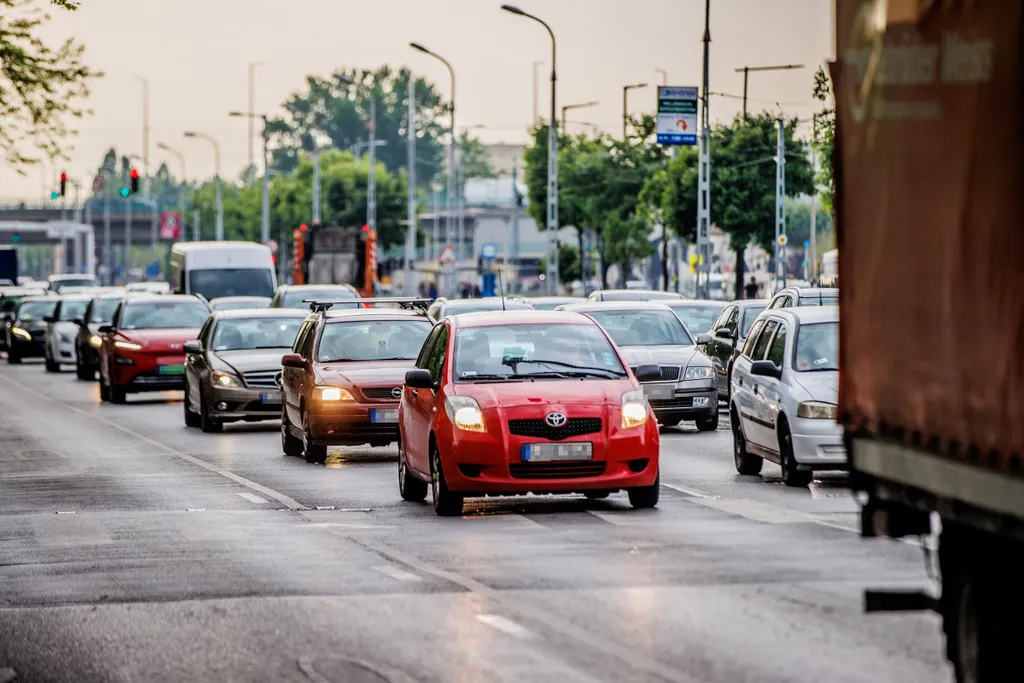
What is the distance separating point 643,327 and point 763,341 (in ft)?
25.9

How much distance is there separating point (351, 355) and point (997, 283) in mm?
16969

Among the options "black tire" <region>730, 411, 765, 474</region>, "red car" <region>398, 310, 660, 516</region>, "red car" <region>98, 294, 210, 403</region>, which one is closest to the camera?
"red car" <region>398, 310, 660, 516</region>

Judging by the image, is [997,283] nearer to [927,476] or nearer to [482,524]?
[927,476]

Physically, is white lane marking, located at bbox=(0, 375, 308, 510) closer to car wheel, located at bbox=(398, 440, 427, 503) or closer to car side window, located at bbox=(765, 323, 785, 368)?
car wheel, located at bbox=(398, 440, 427, 503)

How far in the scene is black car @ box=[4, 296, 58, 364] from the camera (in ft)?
192

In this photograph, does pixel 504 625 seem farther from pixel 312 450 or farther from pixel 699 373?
pixel 699 373

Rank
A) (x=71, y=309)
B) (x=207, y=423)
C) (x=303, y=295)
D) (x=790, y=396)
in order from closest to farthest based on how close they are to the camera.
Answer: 1. (x=790, y=396)
2. (x=207, y=423)
3. (x=303, y=295)
4. (x=71, y=309)

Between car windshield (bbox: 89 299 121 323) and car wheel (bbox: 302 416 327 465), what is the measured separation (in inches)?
883

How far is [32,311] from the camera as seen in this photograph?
5856 cm

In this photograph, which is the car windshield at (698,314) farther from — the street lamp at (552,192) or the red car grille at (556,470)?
the street lamp at (552,192)

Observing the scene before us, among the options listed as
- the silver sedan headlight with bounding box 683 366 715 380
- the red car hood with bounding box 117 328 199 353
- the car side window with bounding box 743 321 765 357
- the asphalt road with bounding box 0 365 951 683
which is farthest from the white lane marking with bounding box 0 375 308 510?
the silver sedan headlight with bounding box 683 366 715 380

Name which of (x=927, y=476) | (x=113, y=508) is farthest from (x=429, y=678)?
(x=113, y=508)

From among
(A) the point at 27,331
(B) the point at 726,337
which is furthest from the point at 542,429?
(A) the point at 27,331

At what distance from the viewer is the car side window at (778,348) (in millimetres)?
19547
